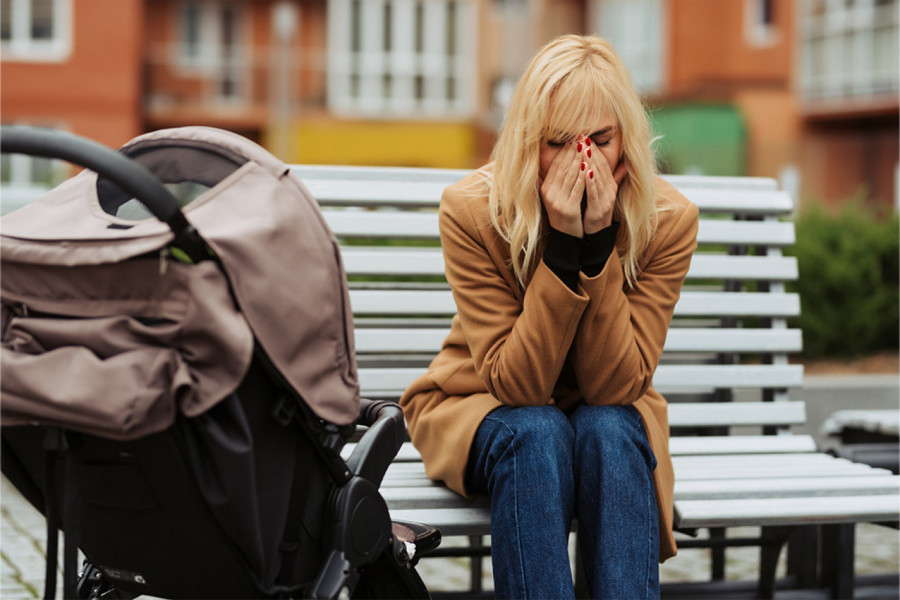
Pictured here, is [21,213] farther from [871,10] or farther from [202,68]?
[202,68]

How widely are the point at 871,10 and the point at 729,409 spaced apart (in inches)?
1061

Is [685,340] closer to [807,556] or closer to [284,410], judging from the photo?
[807,556]

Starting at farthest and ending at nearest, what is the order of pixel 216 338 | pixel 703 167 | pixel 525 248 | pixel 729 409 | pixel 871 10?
pixel 871 10, pixel 703 167, pixel 729 409, pixel 525 248, pixel 216 338

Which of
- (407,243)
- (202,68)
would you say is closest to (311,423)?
(407,243)

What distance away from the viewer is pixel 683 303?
12.7ft

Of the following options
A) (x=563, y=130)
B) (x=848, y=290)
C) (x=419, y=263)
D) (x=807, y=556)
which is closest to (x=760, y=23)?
(x=848, y=290)

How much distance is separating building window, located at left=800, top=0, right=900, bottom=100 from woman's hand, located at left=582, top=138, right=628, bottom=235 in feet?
85.8

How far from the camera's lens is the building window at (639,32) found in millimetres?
31594

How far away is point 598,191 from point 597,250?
0.49 ft

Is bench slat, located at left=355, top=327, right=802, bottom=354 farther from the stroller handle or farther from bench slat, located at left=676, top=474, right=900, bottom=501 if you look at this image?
the stroller handle

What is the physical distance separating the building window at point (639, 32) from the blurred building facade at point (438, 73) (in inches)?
2.1

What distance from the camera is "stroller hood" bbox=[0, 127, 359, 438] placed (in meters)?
1.93

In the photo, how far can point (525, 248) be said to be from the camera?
297 cm

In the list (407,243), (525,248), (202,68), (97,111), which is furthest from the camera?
(202,68)
